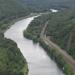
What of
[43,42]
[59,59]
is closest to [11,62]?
[59,59]

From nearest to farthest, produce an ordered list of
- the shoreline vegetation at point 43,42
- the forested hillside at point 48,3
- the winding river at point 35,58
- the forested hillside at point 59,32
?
the shoreline vegetation at point 43,42 < the winding river at point 35,58 < the forested hillside at point 59,32 < the forested hillside at point 48,3

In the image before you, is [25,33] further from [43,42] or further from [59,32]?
[43,42]

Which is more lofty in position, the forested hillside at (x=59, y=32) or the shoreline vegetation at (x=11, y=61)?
the shoreline vegetation at (x=11, y=61)

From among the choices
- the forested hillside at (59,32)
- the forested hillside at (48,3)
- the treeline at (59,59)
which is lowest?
the forested hillside at (48,3)

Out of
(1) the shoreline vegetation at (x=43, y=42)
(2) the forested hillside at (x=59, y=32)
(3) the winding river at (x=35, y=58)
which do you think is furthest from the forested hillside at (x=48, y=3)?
(3) the winding river at (x=35, y=58)

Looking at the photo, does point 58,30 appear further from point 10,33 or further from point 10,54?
point 10,54

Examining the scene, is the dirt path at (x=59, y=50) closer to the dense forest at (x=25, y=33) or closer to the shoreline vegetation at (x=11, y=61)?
the dense forest at (x=25, y=33)

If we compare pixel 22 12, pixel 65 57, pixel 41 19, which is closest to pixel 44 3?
pixel 22 12

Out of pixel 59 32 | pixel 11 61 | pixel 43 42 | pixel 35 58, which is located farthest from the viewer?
pixel 59 32
